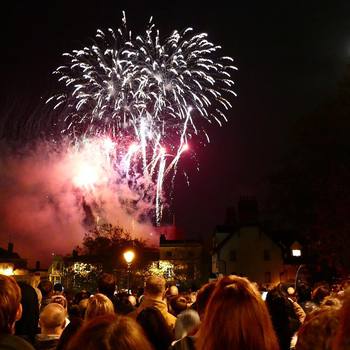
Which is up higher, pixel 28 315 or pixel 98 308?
pixel 98 308

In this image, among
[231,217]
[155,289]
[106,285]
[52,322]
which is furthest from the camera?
[231,217]

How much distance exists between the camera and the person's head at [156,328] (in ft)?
18.2

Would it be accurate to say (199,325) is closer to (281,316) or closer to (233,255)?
(281,316)

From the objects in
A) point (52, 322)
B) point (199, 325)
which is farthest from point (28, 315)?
point (199, 325)

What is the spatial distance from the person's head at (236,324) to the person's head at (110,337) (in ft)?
4.23

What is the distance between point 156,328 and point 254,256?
173 ft

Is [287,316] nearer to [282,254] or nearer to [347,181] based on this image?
[347,181]

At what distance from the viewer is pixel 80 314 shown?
26.8ft

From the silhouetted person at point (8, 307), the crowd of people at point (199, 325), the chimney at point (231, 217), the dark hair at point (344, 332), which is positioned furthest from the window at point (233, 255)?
the dark hair at point (344, 332)

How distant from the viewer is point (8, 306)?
399cm

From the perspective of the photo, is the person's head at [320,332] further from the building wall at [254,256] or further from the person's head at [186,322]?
the building wall at [254,256]

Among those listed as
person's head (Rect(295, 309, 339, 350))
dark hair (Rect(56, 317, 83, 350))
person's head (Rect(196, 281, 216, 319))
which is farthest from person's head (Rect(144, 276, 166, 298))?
person's head (Rect(295, 309, 339, 350))

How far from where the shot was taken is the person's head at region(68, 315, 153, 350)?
7.13ft

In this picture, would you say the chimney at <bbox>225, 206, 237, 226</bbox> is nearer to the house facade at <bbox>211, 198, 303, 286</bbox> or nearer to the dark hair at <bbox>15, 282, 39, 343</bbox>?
the house facade at <bbox>211, 198, 303, 286</bbox>
